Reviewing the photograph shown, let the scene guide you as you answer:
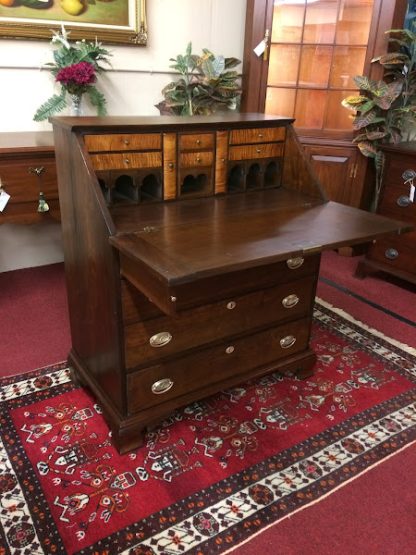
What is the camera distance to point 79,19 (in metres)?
2.82

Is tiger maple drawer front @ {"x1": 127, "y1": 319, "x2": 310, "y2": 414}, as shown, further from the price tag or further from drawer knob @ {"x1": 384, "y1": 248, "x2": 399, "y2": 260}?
drawer knob @ {"x1": 384, "y1": 248, "x2": 399, "y2": 260}

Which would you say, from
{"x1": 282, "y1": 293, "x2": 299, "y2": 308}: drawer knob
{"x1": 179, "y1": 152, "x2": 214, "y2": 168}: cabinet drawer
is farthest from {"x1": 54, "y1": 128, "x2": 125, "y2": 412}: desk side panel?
{"x1": 282, "y1": 293, "x2": 299, "y2": 308}: drawer knob

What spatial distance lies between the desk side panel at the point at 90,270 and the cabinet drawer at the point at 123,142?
0.07 meters

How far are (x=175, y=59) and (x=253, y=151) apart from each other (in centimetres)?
160

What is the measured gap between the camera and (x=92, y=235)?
1617 mm

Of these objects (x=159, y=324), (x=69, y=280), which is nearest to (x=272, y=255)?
(x=159, y=324)

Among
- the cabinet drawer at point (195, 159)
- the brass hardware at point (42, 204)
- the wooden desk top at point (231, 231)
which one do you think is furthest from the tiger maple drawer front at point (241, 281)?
A: the brass hardware at point (42, 204)

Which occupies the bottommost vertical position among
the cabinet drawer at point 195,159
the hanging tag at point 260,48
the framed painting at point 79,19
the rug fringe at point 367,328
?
the rug fringe at point 367,328

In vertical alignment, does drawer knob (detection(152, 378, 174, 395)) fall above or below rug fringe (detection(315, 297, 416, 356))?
above

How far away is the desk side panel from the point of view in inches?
60.5

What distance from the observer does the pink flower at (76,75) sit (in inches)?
103

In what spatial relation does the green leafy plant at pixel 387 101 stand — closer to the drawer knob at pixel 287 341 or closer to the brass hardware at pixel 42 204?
the drawer knob at pixel 287 341

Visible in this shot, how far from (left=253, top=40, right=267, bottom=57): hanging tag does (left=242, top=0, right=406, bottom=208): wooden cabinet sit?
0.08 feet

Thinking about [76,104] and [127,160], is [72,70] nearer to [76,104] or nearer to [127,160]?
[76,104]
